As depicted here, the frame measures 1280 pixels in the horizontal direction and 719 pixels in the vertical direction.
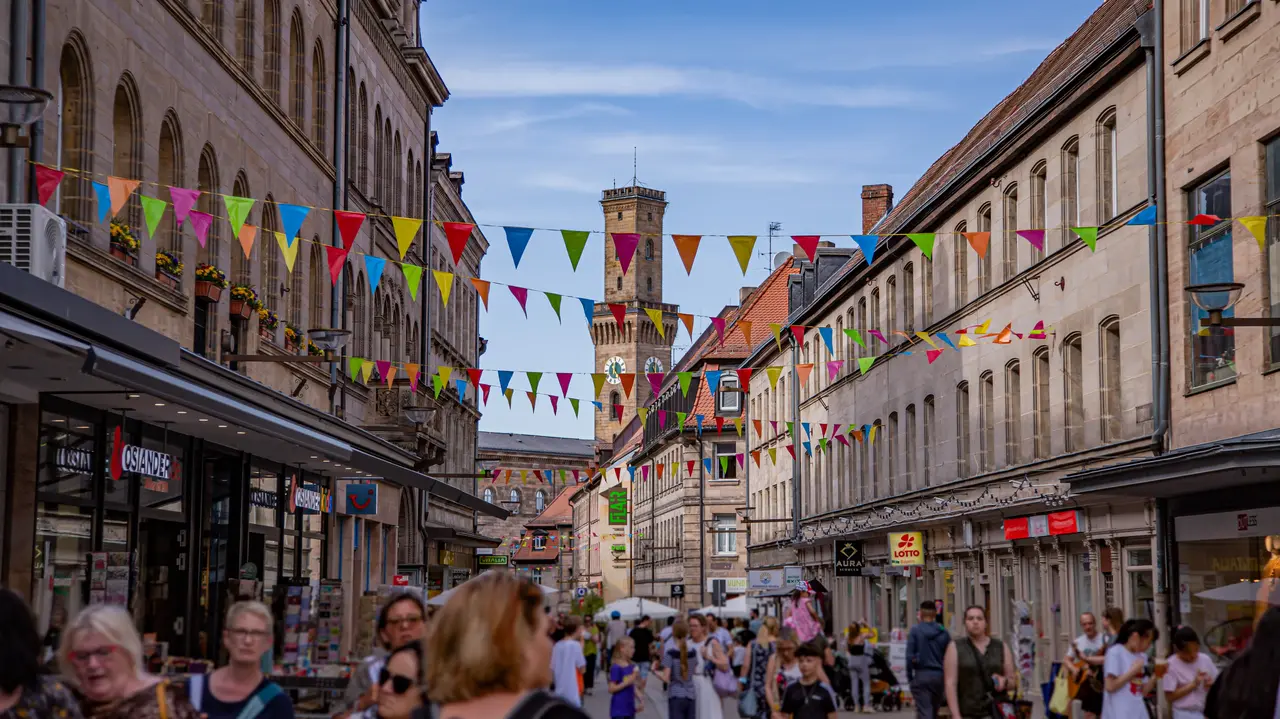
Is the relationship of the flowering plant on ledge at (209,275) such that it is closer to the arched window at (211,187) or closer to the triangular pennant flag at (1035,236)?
the arched window at (211,187)

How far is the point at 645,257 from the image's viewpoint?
150m

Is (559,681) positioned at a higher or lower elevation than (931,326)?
lower

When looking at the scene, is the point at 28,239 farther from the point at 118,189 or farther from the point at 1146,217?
the point at 1146,217

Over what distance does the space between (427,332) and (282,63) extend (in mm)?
17350

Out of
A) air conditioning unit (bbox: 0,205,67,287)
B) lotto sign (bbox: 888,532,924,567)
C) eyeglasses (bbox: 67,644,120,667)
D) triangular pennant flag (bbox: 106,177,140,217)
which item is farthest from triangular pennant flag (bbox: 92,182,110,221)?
lotto sign (bbox: 888,532,924,567)

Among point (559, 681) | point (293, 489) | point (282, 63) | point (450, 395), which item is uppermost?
point (282, 63)

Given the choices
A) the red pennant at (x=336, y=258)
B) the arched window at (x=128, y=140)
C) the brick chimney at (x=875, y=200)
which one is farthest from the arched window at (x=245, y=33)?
the brick chimney at (x=875, y=200)

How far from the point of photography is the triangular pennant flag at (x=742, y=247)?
1953cm

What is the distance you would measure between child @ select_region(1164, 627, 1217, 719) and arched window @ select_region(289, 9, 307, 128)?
776 inches

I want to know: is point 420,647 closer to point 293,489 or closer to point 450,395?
point 293,489

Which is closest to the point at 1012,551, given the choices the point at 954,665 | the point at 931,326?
the point at 931,326

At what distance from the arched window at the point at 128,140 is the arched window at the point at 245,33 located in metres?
5.68

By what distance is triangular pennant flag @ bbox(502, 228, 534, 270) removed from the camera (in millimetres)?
18469

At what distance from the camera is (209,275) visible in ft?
74.4
